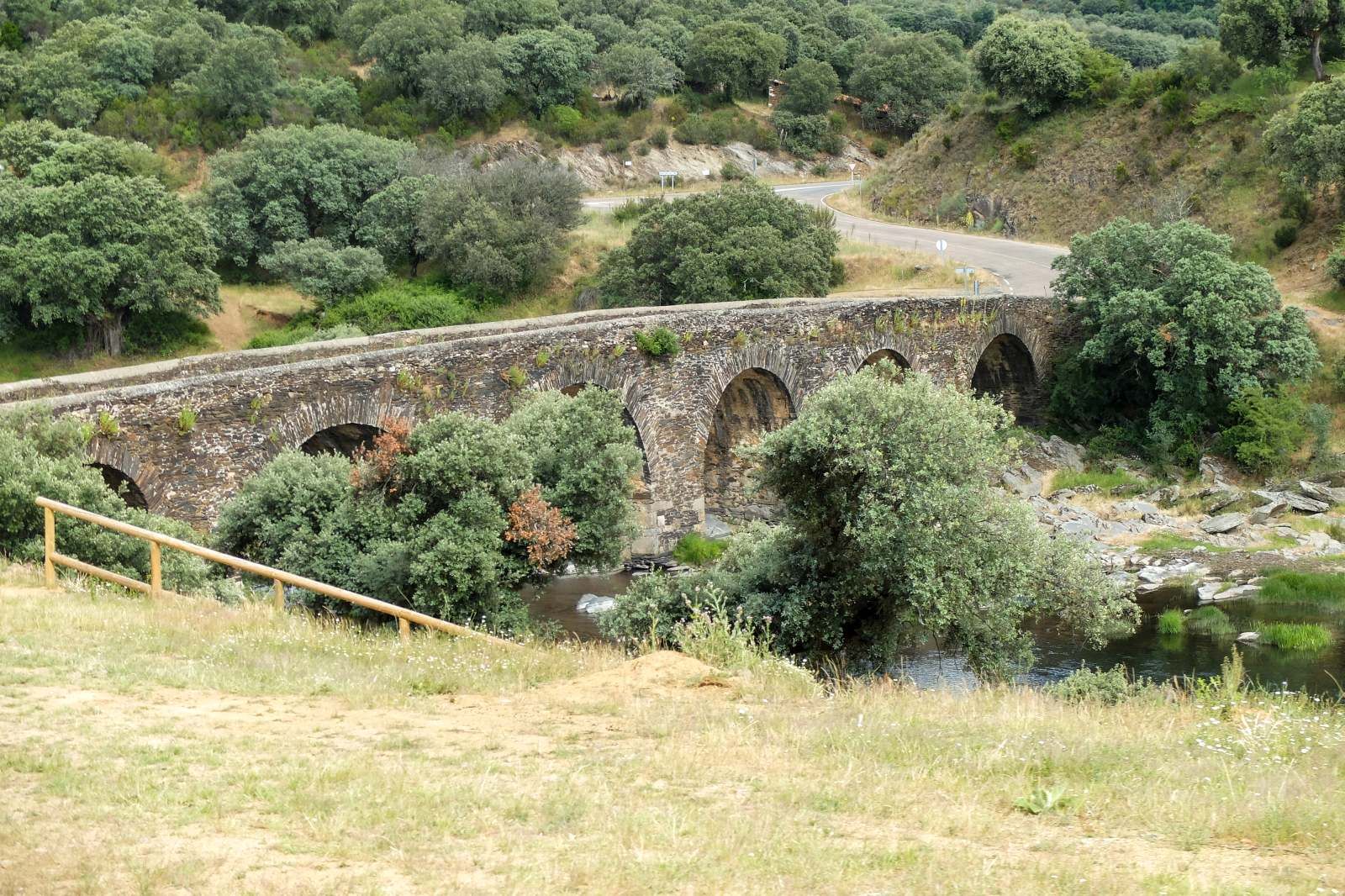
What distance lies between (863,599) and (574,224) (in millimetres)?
29583

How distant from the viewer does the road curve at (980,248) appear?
39094 mm

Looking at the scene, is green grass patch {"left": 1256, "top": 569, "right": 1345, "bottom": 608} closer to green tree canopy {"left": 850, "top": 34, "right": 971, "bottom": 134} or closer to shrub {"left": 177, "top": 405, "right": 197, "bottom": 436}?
shrub {"left": 177, "top": 405, "right": 197, "bottom": 436}

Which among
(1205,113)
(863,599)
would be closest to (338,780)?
(863,599)

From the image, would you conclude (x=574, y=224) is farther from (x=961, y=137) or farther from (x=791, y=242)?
(x=961, y=137)

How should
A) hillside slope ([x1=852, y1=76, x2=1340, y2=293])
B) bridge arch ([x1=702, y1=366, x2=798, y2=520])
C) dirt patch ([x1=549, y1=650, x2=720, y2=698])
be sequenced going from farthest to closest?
hillside slope ([x1=852, y1=76, x2=1340, y2=293]) → bridge arch ([x1=702, y1=366, x2=798, y2=520]) → dirt patch ([x1=549, y1=650, x2=720, y2=698])

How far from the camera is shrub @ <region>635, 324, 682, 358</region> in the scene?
26.6 meters

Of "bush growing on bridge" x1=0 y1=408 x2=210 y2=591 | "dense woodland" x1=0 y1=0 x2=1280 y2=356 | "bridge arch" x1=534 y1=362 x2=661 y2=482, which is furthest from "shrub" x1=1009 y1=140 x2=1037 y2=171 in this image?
"bush growing on bridge" x1=0 y1=408 x2=210 y2=591

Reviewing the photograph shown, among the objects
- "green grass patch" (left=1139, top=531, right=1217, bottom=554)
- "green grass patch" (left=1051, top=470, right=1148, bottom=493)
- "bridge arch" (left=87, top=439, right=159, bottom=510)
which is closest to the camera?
"bridge arch" (left=87, top=439, right=159, bottom=510)

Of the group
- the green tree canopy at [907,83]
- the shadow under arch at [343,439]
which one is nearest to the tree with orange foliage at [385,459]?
the shadow under arch at [343,439]

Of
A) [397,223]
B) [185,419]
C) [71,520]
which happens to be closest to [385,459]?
[71,520]

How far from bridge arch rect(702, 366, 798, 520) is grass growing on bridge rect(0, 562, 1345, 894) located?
18.6 m

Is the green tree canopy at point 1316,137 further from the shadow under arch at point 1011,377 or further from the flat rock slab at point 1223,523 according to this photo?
the flat rock slab at point 1223,523

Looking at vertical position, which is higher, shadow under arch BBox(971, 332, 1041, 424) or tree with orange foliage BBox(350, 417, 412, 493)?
tree with orange foliage BBox(350, 417, 412, 493)

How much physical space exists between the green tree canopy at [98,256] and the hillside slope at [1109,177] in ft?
81.0
